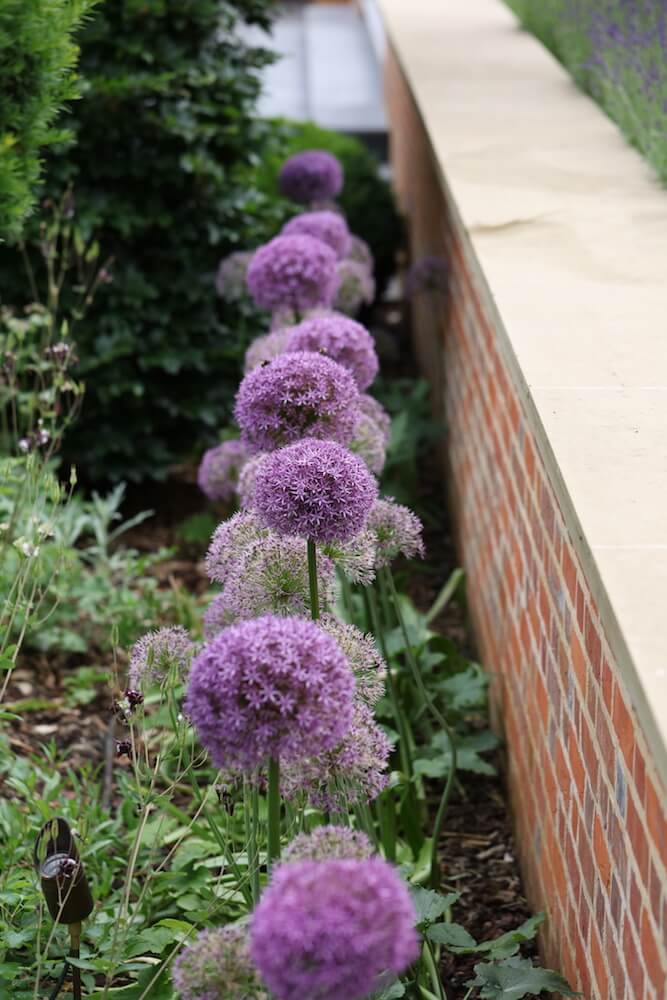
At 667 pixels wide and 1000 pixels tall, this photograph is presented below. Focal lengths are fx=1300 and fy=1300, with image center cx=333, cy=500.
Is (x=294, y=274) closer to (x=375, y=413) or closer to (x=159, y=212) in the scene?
(x=375, y=413)

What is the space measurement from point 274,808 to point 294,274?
212 centimetres

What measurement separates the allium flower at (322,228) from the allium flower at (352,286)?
0.32 ft

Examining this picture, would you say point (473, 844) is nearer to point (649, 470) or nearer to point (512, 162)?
point (649, 470)

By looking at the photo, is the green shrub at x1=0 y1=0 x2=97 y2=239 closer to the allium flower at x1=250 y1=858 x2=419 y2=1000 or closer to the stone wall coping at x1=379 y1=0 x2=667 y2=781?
the stone wall coping at x1=379 y1=0 x2=667 y2=781

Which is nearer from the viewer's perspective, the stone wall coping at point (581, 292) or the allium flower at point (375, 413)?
the stone wall coping at point (581, 292)

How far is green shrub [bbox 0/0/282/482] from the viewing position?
194 inches

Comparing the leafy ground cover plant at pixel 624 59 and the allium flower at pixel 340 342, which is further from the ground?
the leafy ground cover plant at pixel 624 59

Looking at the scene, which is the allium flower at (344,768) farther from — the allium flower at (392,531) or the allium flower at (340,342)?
the allium flower at (340,342)

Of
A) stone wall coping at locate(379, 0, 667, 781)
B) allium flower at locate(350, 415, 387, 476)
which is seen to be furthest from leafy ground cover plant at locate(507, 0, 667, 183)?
allium flower at locate(350, 415, 387, 476)

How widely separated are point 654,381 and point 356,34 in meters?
12.9

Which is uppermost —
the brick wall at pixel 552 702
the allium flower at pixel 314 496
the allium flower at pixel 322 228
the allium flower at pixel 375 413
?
the allium flower at pixel 322 228

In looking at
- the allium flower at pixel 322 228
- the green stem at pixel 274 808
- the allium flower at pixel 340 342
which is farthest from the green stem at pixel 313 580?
the allium flower at pixel 322 228

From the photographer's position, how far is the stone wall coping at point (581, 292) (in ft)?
6.33

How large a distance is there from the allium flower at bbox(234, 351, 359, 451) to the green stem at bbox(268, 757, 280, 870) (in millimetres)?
878
